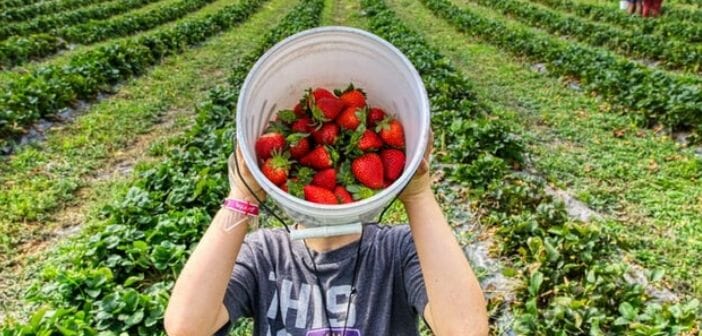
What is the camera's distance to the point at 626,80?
891 centimetres

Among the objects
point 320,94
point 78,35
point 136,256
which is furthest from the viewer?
point 78,35

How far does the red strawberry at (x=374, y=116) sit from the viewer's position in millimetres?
1742

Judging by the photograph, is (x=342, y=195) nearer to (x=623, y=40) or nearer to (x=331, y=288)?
(x=331, y=288)

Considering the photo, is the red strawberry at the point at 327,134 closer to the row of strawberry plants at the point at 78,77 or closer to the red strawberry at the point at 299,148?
the red strawberry at the point at 299,148

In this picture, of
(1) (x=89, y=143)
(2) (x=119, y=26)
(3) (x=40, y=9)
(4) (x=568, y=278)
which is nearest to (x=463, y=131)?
(4) (x=568, y=278)

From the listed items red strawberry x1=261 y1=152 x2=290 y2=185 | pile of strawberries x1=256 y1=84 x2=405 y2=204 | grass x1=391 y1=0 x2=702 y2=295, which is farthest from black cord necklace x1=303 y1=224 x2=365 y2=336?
grass x1=391 y1=0 x2=702 y2=295

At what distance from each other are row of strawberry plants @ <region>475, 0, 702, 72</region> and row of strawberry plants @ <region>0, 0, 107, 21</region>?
45.5 ft

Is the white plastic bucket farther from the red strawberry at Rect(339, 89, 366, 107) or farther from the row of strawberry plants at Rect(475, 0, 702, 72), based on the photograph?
the row of strawberry plants at Rect(475, 0, 702, 72)

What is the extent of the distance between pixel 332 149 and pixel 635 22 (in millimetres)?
16107

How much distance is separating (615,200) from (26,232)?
5172mm

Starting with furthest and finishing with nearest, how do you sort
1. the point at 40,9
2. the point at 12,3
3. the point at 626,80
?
the point at 12,3 → the point at 40,9 → the point at 626,80

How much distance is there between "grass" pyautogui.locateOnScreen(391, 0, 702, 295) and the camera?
4.93 metres

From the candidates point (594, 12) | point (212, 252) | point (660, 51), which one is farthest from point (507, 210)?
point (594, 12)

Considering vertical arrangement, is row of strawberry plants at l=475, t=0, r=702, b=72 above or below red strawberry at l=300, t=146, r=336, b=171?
below
